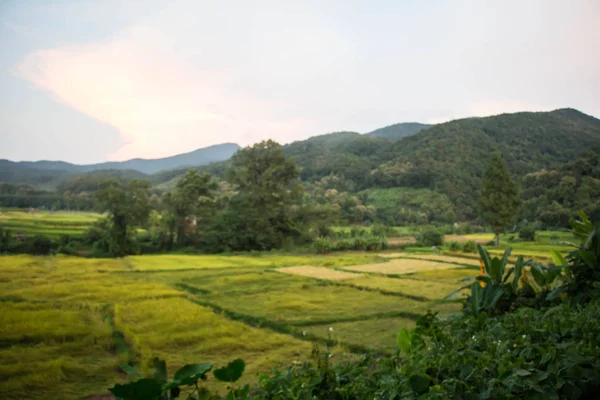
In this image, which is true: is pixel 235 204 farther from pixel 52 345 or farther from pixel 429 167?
pixel 429 167

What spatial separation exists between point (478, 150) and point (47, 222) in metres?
54.5

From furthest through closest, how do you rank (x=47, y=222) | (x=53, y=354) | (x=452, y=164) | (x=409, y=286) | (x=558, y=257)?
(x=452, y=164) < (x=47, y=222) < (x=409, y=286) < (x=53, y=354) < (x=558, y=257)

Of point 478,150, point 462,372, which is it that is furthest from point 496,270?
point 478,150

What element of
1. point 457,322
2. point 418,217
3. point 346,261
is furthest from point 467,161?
point 457,322

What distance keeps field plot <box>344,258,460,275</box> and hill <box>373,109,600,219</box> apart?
3097 cm

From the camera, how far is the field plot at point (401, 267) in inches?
750

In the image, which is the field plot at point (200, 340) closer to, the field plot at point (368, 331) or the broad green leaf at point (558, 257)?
the field plot at point (368, 331)

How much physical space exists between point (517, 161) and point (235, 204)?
37665 millimetres

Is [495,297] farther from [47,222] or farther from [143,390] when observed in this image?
[47,222]

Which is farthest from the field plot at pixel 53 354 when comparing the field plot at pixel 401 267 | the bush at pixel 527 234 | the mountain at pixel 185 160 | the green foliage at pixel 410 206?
the mountain at pixel 185 160

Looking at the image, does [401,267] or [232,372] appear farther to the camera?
[401,267]

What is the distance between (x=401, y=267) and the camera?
20.5m

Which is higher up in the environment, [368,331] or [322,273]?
[368,331]

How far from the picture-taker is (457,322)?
322 centimetres
